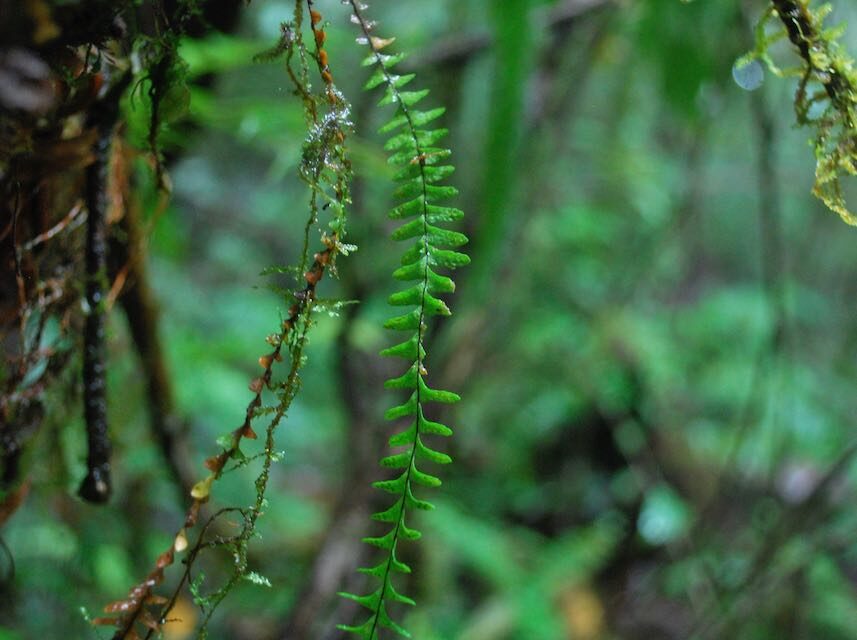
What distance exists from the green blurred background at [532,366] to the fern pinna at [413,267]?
3.9 inches

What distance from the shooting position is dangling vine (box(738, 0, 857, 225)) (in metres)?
0.46

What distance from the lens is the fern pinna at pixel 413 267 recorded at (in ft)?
1.43

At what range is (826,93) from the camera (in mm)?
485

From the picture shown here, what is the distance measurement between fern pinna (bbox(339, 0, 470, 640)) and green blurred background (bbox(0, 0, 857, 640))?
0.10 m

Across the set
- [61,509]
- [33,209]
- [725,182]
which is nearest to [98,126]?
[33,209]

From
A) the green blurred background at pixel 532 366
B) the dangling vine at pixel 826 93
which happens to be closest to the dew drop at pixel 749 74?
the dangling vine at pixel 826 93

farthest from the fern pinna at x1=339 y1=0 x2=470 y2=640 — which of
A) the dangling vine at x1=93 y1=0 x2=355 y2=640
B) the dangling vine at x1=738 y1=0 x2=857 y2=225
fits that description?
the dangling vine at x1=738 y1=0 x2=857 y2=225

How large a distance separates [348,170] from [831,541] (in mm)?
1704

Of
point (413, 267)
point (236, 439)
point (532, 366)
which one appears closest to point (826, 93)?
point (413, 267)

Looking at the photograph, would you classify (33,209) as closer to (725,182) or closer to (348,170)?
(348,170)

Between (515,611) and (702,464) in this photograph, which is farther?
(702,464)

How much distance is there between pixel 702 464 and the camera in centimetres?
340

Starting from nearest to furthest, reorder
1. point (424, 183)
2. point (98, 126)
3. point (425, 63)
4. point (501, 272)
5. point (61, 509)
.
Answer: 1. point (424, 183)
2. point (98, 126)
3. point (61, 509)
4. point (425, 63)
5. point (501, 272)

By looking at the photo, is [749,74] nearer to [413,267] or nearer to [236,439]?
[413,267]
